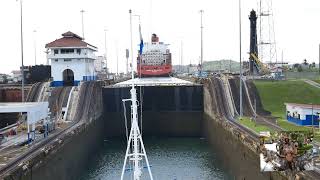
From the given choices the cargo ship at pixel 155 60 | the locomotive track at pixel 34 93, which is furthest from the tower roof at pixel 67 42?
the cargo ship at pixel 155 60

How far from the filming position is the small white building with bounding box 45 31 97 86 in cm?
7412

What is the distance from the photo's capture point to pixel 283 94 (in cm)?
6538

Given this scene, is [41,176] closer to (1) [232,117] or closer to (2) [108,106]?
(1) [232,117]

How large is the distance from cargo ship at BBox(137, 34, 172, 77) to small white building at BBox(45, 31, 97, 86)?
4036 cm

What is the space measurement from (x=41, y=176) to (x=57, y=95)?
31.7 metres

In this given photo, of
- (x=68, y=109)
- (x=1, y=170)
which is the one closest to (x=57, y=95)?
(x=68, y=109)

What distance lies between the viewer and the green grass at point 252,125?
4389 centimetres

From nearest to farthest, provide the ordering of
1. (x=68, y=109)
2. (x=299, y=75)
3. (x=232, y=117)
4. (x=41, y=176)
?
(x=41, y=176) < (x=232, y=117) < (x=68, y=109) < (x=299, y=75)

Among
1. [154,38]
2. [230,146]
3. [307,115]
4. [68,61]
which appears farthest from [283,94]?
[154,38]

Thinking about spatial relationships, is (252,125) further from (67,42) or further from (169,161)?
(67,42)

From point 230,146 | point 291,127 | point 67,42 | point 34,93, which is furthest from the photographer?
point 67,42

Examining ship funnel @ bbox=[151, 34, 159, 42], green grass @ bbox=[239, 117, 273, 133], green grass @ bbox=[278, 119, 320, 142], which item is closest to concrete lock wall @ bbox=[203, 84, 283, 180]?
green grass @ bbox=[239, 117, 273, 133]

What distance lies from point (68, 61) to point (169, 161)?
30465mm

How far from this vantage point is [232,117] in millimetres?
56281
